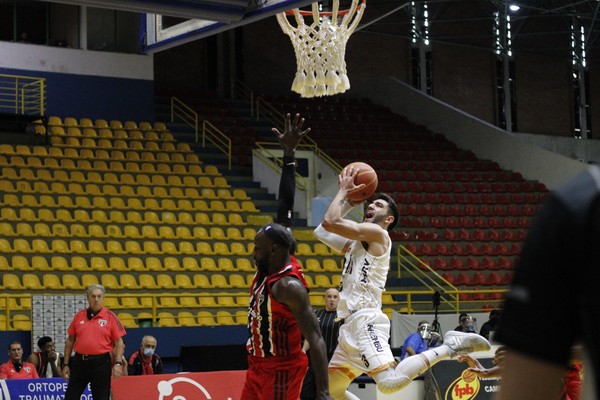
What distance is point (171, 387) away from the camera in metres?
11.9

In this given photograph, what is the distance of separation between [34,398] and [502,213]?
15.6 m

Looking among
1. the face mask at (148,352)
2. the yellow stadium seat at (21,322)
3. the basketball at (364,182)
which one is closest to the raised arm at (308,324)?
the basketball at (364,182)

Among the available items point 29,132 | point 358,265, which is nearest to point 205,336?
point 29,132

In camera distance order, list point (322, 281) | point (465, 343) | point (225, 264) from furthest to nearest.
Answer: point (322, 281) → point (225, 264) → point (465, 343)

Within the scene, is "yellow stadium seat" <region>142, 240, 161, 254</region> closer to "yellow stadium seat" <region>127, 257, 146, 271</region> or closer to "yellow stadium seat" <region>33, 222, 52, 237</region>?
"yellow stadium seat" <region>127, 257, 146, 271</region>

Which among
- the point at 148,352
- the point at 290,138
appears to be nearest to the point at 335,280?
the point at 148,352

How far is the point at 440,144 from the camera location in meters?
28.5

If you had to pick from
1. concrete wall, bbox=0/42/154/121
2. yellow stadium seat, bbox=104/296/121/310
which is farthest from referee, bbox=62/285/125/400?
concrete wall, bbox=0/42/154/121

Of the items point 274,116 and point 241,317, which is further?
point 274,116

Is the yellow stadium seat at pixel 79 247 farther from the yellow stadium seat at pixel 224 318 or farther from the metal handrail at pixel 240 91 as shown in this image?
the metal handrail at pixel 240 91

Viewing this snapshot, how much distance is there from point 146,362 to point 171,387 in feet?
5.84

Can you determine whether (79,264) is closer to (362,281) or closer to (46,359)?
(46,359)

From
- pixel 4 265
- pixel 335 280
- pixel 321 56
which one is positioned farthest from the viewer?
pixel 335 280

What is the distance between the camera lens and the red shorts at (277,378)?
626cm
